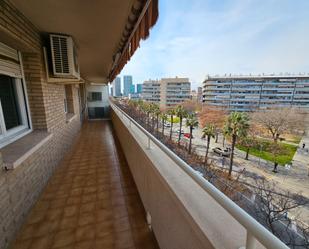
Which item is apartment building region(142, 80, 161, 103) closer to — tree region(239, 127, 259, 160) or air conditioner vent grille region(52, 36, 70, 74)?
tree region(239, 127, 259, 160)

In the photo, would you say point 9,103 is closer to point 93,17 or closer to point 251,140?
point 93,17

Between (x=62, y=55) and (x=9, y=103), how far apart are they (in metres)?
1.07

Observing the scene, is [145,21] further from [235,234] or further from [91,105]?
[91,105]

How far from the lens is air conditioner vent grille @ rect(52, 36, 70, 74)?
8.11 ft

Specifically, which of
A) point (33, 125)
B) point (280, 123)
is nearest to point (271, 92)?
point (280, 123)

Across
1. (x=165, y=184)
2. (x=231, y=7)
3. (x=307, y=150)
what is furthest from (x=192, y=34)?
(x=165, y=184)

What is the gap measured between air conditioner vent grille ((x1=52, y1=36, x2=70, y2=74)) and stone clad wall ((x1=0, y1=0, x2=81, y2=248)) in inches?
7.8

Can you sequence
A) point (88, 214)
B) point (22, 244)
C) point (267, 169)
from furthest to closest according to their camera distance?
point (267, 169) → point (88, 214) → point (22, 244)

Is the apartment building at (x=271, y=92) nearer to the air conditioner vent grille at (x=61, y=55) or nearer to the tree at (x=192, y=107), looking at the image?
the tree at (x=192, y=107)

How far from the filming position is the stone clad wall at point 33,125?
150cm

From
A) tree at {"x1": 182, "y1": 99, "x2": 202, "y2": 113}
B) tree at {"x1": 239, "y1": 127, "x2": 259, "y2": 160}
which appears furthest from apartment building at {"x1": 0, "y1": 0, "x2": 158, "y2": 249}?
tree at {"x1": 182, "y1": 99, "x2": 202, "y2": 113}

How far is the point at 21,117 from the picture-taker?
2340mm

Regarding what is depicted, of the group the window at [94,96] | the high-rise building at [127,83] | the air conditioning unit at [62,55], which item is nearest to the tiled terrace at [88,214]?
the air conditioning unit at [62,55]

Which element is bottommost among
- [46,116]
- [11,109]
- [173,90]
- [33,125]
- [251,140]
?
[251,140]
